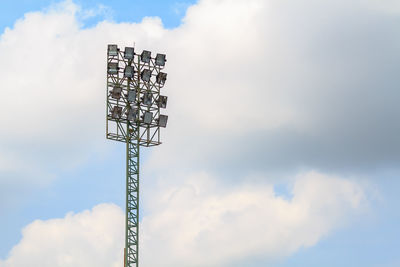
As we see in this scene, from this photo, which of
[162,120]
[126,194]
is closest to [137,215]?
[126,194]

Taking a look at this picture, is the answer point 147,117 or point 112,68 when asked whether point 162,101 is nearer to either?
point 147,117

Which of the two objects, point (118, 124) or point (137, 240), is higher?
point (118, 124)

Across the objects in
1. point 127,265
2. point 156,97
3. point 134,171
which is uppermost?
point 156,97

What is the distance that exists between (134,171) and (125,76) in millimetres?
12815

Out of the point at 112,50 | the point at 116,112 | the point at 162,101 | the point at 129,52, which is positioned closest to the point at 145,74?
the point at 129,52

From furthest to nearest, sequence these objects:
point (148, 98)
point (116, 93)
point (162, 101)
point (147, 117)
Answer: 1. point (162, 101)
2. point (148, 98)
3. point (147, 117)
4. point (116, 93)

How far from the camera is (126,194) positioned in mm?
174875

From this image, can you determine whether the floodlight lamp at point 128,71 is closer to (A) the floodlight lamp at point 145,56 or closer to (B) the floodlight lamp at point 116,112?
(A) the floodlight lamp at point 145,56

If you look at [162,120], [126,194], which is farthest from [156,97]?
Answer: [126,194]

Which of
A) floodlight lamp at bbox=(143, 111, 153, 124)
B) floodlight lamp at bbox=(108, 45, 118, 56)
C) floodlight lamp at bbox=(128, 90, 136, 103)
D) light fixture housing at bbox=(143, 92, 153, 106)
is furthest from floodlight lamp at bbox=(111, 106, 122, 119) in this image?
floodlight lamp at bbox=(108, 45, 118, 56)

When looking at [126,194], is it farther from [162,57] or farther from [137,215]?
[162,57]

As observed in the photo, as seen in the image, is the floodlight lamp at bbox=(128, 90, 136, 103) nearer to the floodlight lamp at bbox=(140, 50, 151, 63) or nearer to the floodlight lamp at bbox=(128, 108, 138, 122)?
the floodlight lamp at bbox=(128, 108, 138, 122)

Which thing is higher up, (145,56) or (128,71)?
(145,56)

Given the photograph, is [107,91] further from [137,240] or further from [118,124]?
[137,240]
